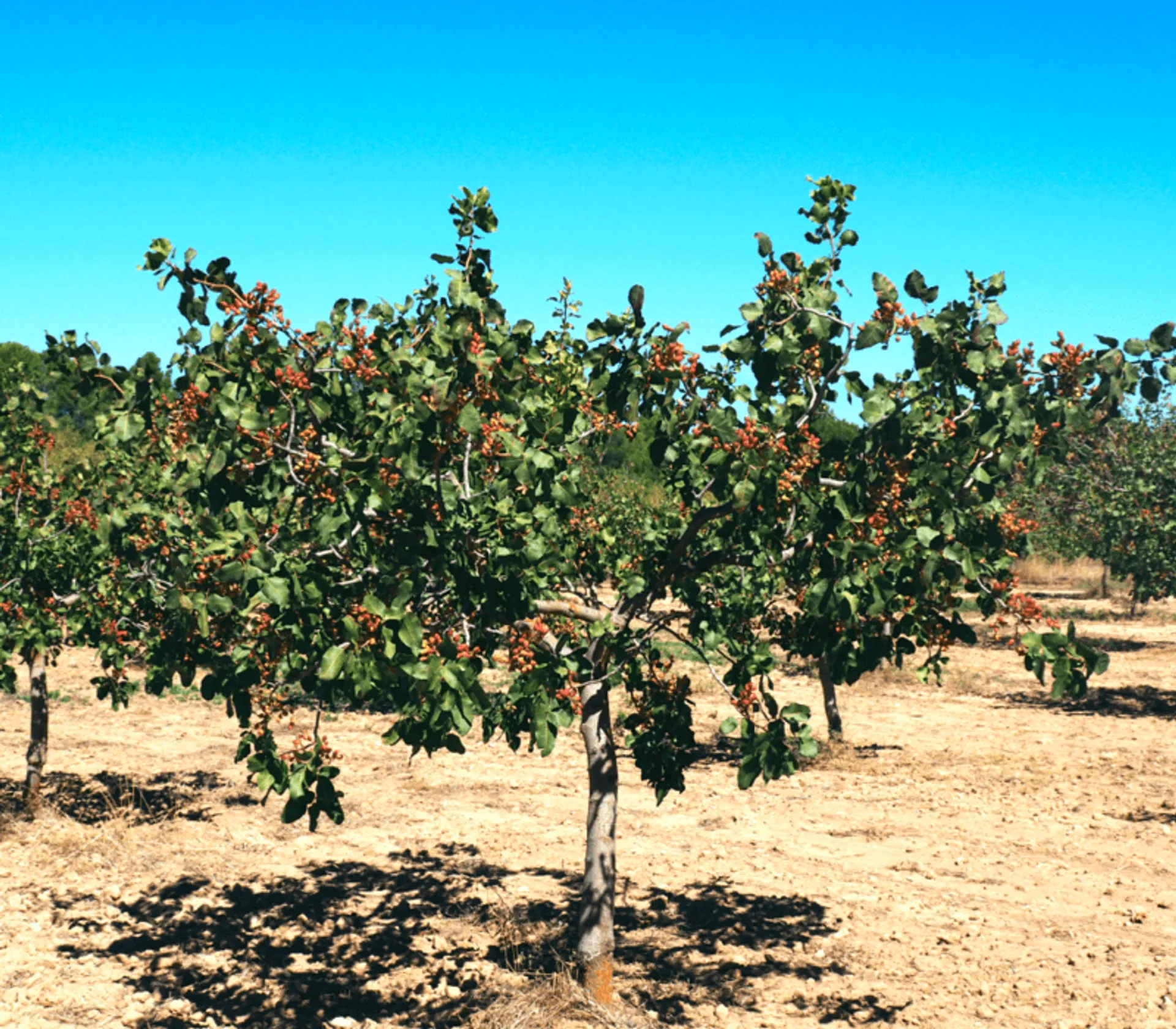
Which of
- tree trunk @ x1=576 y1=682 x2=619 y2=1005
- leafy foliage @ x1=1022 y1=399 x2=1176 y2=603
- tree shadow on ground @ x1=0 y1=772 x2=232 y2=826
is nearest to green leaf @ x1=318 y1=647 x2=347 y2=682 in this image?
tree trunk @ x1=576 y1=682 x2=619 y2=1005

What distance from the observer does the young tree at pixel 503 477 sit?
5.09 meters

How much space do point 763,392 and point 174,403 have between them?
337 cm

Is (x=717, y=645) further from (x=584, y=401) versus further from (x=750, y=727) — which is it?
(x=584, y=401)

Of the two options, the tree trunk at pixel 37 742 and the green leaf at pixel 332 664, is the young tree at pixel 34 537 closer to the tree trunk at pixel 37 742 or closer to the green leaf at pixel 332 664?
the tree trunk at pixel 37 742

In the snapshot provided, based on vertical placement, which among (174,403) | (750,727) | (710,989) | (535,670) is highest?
(174,403)

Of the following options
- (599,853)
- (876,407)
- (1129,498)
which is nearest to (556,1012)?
(599,853)

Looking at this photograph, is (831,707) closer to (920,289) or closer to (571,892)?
(571,892)

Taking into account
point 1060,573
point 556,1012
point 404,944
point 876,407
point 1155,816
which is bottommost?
point 404,944

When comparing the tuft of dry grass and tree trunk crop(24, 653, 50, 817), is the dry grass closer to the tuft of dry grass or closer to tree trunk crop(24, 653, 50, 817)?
tree trunk crop(24, 653, 50, 817)

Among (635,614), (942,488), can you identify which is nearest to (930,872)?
(635,614)

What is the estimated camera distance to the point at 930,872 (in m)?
10.6

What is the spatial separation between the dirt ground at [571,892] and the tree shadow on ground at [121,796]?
2.5 inches

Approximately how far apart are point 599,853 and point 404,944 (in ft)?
7.88

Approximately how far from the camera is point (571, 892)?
9.95 m
